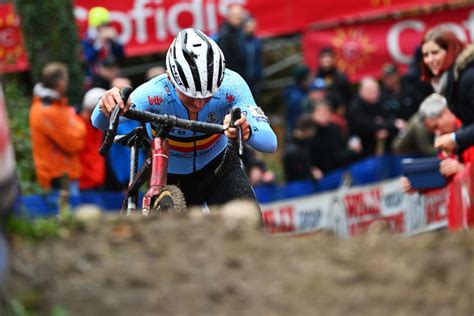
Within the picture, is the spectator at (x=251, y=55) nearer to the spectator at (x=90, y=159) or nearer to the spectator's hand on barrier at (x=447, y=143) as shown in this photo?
the spectator at (x=90, y=159)

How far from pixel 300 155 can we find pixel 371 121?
5.08 ft

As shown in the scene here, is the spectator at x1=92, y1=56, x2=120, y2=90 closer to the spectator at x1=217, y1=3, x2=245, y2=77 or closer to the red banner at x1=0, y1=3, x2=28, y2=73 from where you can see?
the spectator at x1=217, y1=3, x2=245, y2=77

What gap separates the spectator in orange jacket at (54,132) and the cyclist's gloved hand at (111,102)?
442cm

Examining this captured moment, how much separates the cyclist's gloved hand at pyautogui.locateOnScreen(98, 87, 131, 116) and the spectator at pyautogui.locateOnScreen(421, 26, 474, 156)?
3.09 metres

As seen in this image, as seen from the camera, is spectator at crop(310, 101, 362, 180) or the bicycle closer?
the bicycle

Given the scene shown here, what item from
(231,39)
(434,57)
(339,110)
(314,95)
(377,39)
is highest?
(434,57)

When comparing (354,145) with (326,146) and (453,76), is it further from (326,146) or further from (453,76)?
(453,76)

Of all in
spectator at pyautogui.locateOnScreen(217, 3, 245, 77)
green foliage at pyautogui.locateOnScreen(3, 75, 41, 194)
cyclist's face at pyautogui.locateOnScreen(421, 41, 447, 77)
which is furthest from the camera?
spectator at pyautogui.locateOnScreen(217, 3, 245, 77)

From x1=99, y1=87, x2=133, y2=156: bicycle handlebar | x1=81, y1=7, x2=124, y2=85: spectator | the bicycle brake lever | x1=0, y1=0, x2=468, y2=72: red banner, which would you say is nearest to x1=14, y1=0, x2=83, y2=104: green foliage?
x1=0, y1=0, x2=468, y2=72: red banner

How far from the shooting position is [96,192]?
14.2 m

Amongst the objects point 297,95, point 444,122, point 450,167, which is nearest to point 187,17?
point 297,95

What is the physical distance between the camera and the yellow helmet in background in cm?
1609

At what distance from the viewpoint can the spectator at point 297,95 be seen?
17875 millimetres

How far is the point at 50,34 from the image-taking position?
17.6 meters
